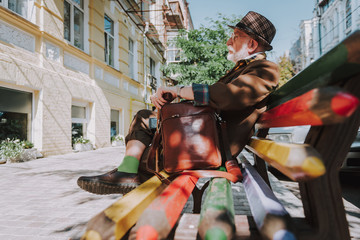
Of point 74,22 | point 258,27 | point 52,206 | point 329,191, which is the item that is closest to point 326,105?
point 329,191

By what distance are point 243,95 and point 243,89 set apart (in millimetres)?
33

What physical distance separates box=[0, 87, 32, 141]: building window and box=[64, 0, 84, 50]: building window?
2.92 m

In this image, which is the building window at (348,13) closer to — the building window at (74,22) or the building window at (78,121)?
the building window at (74,22)

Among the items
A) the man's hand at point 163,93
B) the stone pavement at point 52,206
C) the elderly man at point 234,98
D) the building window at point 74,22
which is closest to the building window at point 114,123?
the building window at point 74,22

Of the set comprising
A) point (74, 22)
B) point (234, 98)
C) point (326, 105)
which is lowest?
point (326, 105)

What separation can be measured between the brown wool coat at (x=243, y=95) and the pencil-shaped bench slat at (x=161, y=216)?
56 cm

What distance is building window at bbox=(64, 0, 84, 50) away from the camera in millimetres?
8914

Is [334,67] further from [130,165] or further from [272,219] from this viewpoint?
[130,165]

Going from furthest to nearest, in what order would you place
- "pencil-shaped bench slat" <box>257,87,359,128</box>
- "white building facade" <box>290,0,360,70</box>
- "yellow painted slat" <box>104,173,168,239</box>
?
1. "white building facade" <box>290,0,360,70</box>
2. "yellow painted slat" <box>104,173,168,239</box>
3. "pencil-shaped bench slat" <box>257,87,359,128</box>

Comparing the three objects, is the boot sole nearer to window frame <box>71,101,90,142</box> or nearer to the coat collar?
the coat collar

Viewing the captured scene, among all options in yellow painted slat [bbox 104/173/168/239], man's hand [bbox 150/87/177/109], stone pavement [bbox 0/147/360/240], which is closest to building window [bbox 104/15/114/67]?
stone pavement [bbox 0/147/360/240]

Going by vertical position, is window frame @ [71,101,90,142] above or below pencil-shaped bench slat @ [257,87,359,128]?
above

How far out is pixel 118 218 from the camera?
2.85ft

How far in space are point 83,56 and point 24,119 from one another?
3.33 meters
